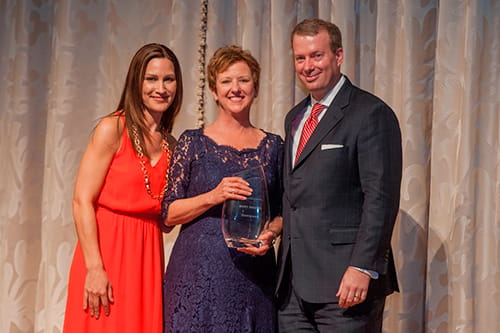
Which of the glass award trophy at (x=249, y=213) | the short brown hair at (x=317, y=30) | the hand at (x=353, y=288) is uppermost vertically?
the short brown hair at (x=317, y=30)

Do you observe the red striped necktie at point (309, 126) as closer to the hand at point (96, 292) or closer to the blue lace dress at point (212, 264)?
the blue lace dress at point (212, 264)

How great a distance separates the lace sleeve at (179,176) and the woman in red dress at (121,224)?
0.27 ft

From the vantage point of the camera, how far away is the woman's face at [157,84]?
2.22 metres

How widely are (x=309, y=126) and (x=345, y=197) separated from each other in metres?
0.26

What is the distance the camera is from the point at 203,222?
2084 mm

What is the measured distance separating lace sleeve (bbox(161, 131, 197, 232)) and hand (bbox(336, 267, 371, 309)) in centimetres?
60

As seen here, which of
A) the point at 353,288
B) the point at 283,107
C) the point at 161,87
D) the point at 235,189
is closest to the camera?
the point at 353,288

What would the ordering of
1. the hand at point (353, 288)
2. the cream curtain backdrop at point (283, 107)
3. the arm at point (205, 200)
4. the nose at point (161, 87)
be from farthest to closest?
the cream curtain backdrop at point (283, 107) < the nose at point (161, 87) < the arm at point (205, 200) < the hand at point (353, 288)

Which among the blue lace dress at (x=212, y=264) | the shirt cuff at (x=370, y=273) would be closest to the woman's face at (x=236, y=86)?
the blue lace dress at (x=212, y=264)

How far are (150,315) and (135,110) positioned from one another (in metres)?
0.68

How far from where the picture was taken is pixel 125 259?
2.13 metres

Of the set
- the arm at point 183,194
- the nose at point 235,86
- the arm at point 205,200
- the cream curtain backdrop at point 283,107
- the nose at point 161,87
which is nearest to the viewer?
the arm at point 205,200

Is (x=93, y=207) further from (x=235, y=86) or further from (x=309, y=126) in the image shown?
(x=309, y=126)

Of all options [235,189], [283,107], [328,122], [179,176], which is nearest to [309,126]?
[328,122]
